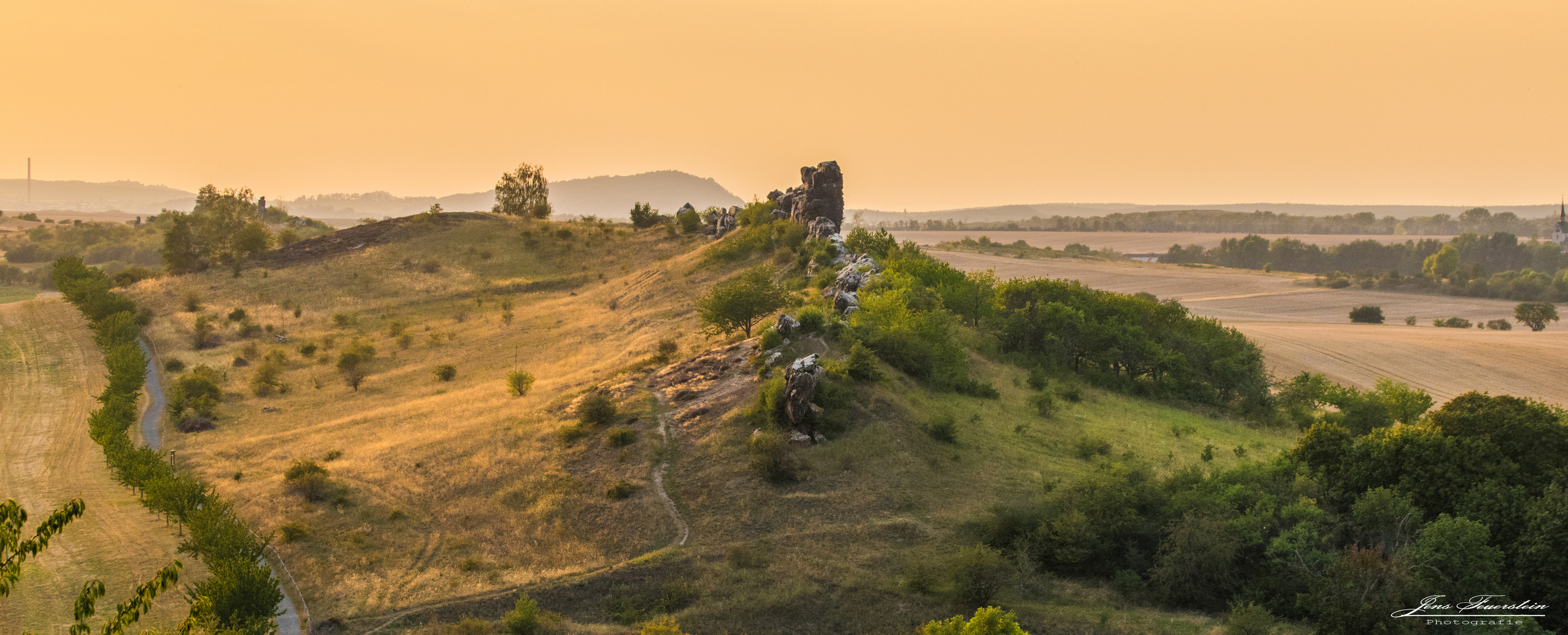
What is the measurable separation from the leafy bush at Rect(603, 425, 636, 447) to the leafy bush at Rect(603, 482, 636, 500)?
313 cm

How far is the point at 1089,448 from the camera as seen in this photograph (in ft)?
102

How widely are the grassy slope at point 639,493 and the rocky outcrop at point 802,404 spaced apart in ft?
3.43

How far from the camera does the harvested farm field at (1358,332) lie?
61969mm

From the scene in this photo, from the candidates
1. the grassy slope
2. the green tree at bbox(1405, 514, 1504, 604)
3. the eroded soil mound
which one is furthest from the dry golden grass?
the green tree at bbox(1405, 514, 1504, 604)

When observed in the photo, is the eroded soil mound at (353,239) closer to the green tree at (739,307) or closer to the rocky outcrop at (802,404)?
the green tree at (739,307)

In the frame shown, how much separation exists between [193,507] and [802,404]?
19.9 metres

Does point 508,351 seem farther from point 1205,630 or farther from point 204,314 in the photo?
point 1205,630

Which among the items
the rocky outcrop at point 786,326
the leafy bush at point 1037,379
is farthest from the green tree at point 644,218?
the rocky outcrop at point 786,326

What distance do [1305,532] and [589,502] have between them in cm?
1954

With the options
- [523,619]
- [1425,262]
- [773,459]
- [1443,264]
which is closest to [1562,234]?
[1425,262]

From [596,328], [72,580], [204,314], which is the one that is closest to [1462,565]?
[72,580]

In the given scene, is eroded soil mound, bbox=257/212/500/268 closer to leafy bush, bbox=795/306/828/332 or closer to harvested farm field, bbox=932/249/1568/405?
harvested farm field, bbox=932/249/1568/405

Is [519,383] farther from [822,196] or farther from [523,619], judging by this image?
[822,196]

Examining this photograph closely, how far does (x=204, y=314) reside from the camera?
6838 cm
